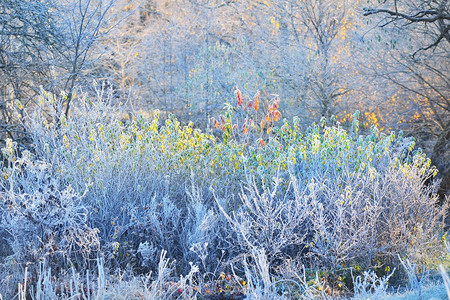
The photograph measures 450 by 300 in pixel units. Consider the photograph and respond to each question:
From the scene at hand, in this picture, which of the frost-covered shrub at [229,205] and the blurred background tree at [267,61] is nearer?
the frost-covered shrub at [229,205]

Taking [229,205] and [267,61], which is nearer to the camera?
[229,205]

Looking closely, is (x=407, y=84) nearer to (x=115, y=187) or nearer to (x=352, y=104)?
(x=352, y=104)

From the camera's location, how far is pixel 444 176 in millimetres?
8914

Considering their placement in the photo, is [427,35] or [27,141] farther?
[427,35]

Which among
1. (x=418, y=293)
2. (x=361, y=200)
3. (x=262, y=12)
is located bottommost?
(x=418, y=293)

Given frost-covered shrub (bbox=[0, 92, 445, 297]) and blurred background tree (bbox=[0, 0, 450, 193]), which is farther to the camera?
blurred background tree (bbox=[0, 0, 450, 193])

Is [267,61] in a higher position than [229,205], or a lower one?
higher

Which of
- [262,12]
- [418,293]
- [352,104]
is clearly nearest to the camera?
[418,293]

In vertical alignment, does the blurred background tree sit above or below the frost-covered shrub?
above

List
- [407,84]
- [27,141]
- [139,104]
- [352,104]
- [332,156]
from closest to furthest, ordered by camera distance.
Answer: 1. [332,156]
2. [27,141]
3. [407,84]
4. [352,104]
5. [139,104]

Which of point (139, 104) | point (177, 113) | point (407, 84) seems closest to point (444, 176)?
point (407, 84)

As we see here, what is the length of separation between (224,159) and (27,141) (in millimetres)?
3737

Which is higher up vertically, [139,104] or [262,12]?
[262,12]

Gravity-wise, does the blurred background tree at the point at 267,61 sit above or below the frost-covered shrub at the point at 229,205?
above
